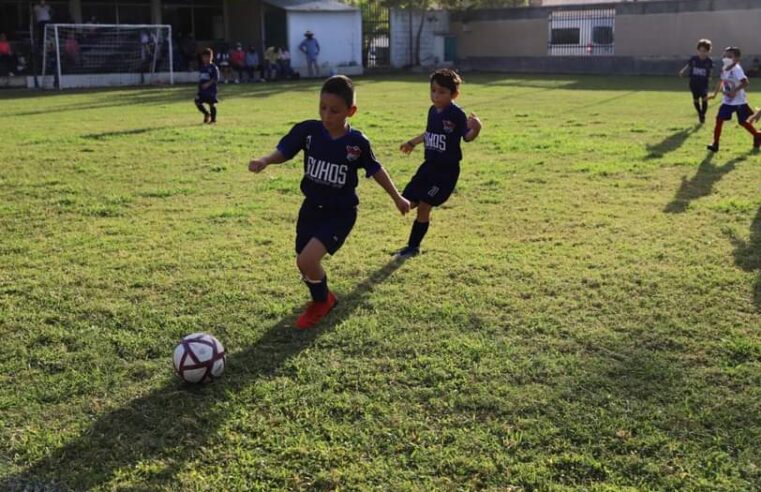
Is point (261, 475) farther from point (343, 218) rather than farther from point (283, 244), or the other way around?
point (283, 244)

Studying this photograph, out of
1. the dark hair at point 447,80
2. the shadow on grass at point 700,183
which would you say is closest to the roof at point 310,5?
the shadow on grass at point 700,183

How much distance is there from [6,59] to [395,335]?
24143 millimetres

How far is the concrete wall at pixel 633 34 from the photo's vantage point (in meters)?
25.3

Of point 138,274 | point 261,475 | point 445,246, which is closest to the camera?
point 261,475

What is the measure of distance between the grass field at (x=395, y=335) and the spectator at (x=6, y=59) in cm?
1808

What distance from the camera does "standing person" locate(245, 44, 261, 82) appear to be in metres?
27.0

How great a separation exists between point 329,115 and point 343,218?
0.61 metres

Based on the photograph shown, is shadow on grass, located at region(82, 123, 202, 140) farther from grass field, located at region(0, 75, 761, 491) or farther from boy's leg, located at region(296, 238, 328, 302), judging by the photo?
boy's leg, located at region(296, 238, 328, 302)

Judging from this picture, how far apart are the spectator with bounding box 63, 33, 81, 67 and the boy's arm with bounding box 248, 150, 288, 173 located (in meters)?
22.1

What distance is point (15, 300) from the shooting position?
4.54 meters

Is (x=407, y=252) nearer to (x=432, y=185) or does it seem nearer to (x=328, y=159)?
(x=432, y=185)

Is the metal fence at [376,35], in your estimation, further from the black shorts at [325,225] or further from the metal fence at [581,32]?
the black shorts at [325,225]

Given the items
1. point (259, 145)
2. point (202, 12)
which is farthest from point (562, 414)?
Answer: point (202, 12)

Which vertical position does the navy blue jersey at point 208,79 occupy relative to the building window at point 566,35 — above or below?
below
